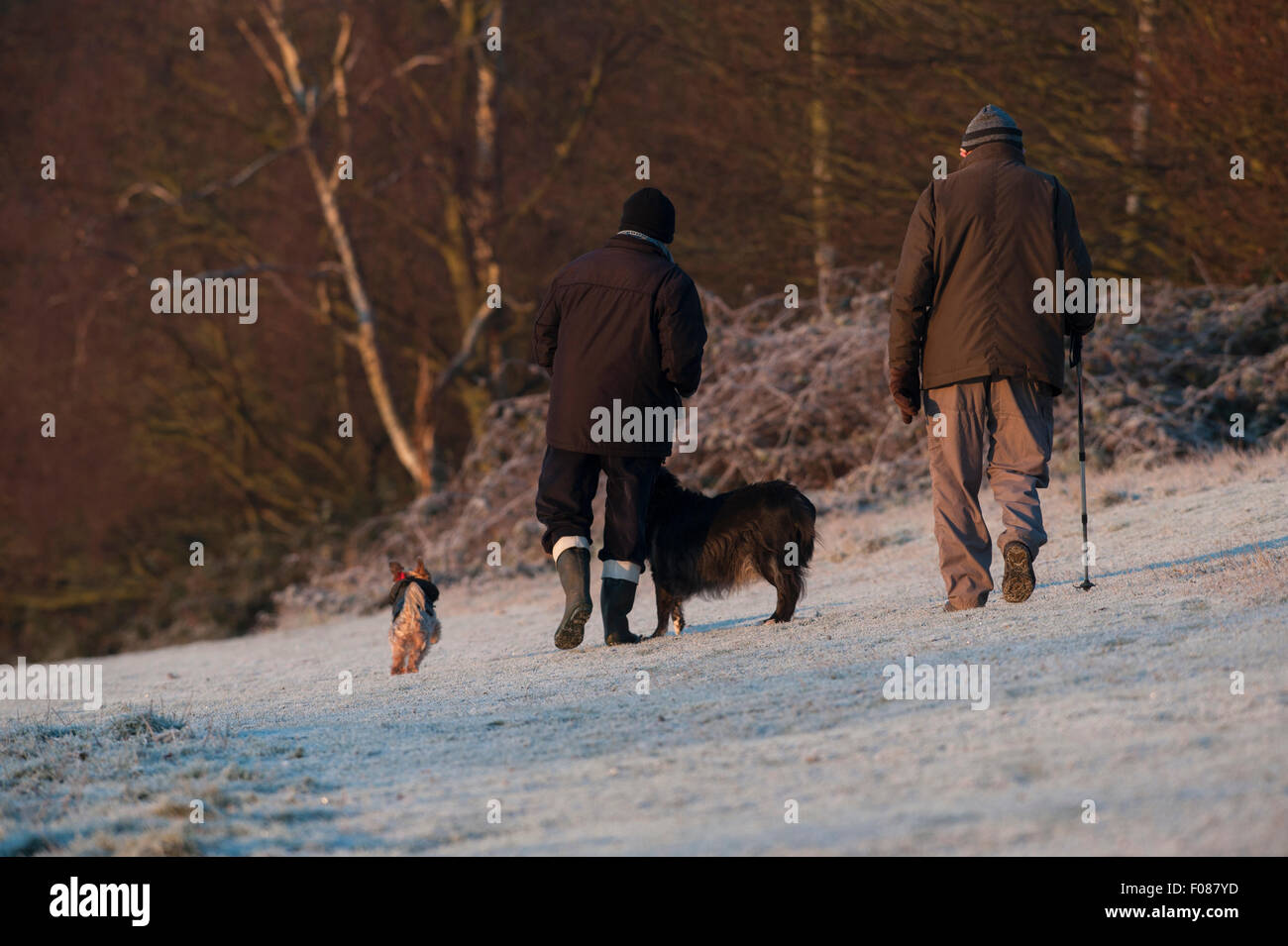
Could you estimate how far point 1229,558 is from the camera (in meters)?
6.83

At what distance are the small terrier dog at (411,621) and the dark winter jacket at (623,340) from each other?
123 centimetres

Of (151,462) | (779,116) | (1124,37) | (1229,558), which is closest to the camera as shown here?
(1229,558)

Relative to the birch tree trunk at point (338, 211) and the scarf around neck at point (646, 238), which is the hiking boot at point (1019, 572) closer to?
the scarf around neck at point (646, 238)

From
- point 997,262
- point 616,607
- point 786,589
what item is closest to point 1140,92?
point 997,262

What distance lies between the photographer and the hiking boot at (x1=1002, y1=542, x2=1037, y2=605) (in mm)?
6328

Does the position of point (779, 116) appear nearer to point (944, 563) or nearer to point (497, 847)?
point (944, 563)

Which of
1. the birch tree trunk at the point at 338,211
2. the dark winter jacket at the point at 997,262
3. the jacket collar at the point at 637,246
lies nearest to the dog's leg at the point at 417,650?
the jacket collar at the point at 637,246

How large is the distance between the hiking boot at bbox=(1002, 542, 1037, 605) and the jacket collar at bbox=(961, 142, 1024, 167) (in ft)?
5.81

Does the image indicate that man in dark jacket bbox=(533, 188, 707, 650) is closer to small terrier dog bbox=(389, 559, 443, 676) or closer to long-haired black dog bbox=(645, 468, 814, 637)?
long-haired black dog bbox=(645, 468, 814, 637)

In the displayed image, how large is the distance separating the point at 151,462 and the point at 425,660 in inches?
613
